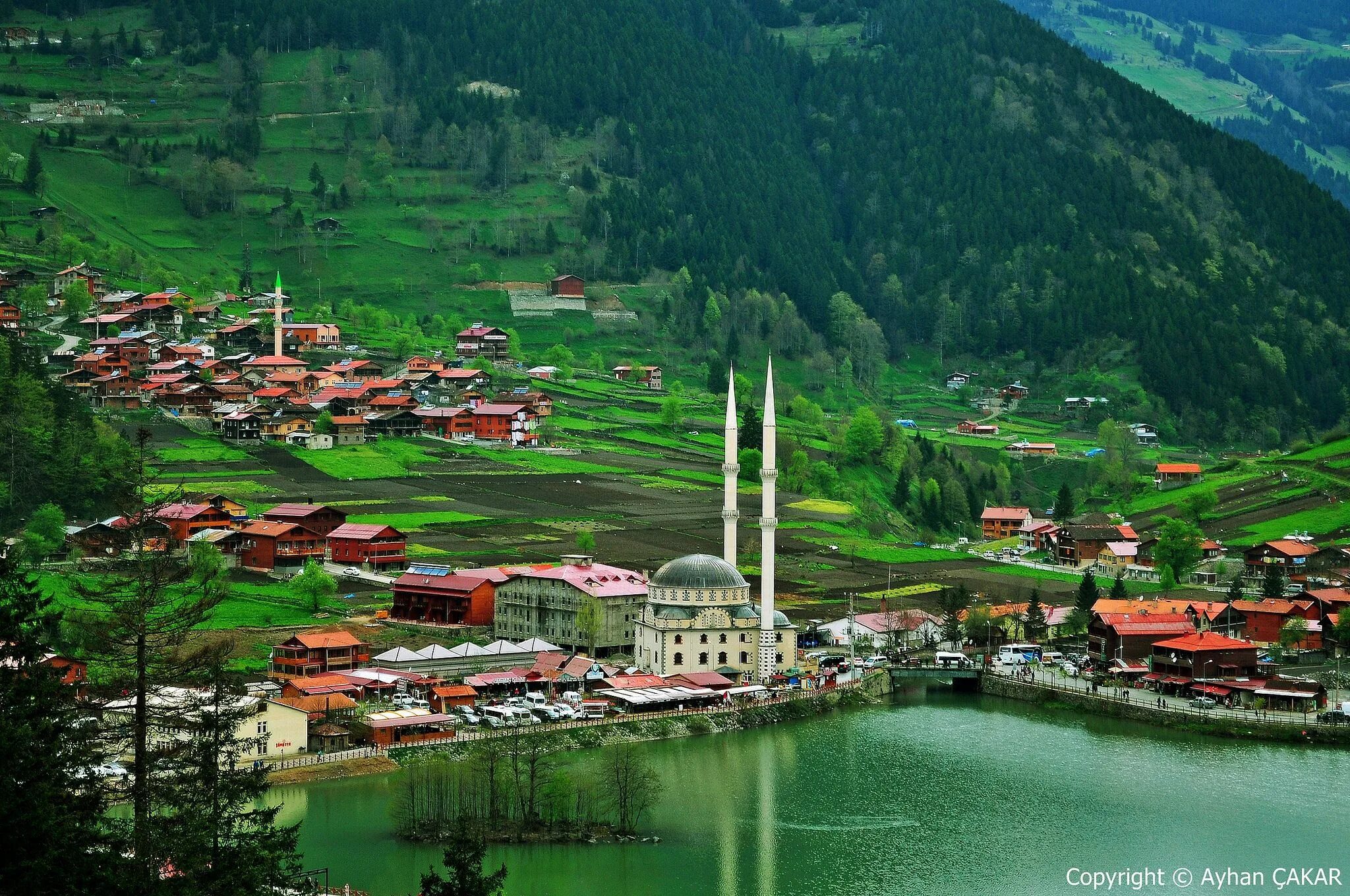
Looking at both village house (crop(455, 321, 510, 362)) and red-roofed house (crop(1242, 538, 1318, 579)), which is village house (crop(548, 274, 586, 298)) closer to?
village house (crop(455, 321, 510, 362))

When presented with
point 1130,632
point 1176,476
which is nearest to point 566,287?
point 1176,476

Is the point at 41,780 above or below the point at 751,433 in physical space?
below

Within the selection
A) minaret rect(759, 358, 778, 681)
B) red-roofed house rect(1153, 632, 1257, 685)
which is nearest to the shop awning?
red-roofed house rect(1153, 632, 1257, 685)

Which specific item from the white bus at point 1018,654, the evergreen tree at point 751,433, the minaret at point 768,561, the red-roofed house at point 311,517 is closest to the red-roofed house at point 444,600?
the red-roofed house at point 311,517

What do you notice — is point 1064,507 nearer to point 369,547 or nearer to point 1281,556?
point 1281,556

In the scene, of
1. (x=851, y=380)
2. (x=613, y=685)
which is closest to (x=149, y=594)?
(x=613, y=685)
